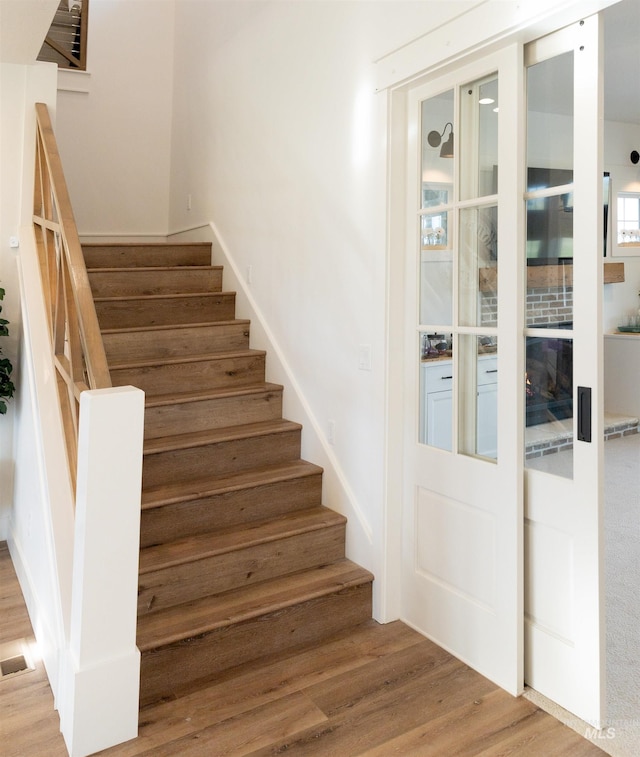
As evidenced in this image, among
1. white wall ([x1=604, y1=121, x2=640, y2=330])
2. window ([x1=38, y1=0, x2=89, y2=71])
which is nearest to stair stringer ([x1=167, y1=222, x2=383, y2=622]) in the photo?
window ([x1=38, y1=0, x2=89, y2=71])

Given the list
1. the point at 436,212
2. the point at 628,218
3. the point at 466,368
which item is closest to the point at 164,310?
the point at 436,212

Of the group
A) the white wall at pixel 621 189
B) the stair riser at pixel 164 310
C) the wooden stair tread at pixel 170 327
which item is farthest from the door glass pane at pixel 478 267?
the white wall at pixel 621 189

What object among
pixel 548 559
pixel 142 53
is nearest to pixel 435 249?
pixel 548 559

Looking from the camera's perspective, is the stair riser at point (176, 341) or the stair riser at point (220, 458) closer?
the stair riser at point (220, 458)

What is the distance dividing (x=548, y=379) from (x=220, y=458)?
156 centimetres

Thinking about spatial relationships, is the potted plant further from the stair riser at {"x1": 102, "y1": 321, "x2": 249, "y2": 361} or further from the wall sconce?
the wall sconce

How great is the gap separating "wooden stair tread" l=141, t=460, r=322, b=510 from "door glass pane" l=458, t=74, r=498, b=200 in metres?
1.46

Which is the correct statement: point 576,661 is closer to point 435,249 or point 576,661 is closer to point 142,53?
point 435,249

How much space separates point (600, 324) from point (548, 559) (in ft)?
2.69

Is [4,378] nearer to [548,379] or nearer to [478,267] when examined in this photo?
[478,267]

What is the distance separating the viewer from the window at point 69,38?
15.8 feet

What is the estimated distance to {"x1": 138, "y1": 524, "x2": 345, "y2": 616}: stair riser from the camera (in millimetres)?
2414

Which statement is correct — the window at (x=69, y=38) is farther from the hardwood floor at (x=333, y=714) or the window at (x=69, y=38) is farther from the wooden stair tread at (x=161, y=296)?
the hardwood floor at (x=333, y=714)

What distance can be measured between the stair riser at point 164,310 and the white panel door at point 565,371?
7.23 feet
